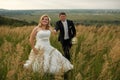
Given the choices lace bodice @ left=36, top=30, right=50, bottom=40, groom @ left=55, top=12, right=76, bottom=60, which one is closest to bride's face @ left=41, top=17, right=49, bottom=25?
lace bodice @ left=36, top=30, right=50, bottom=40

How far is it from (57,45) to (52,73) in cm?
360

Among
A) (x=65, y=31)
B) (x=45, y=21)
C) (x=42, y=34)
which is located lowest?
(x=65, y=31)

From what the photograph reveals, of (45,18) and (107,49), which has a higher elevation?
(45,18)

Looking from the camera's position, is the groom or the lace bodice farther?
the groom

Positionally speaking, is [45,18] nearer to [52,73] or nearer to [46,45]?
[46,45]

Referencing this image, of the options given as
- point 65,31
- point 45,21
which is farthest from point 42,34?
point 65,31

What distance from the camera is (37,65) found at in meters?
5.09

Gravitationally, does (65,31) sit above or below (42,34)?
below

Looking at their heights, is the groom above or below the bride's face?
below

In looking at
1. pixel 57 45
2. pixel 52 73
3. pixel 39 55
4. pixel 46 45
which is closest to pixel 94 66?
pixel 52 73

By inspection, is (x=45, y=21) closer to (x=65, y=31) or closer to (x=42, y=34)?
(x=42, y=34)

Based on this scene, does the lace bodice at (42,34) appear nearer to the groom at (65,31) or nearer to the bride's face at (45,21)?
the bride's face at (45,21)

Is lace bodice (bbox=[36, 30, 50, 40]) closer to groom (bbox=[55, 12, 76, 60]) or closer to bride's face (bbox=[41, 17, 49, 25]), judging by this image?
bride's face (bbox=[41, 17, 49, 25])

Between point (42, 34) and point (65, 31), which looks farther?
point (65, 31)
